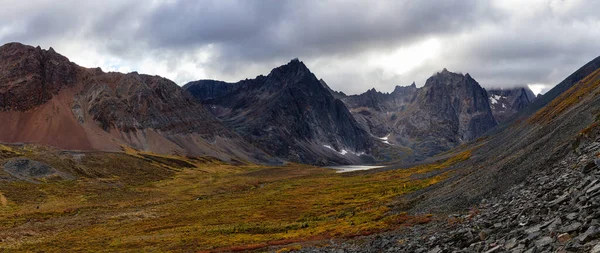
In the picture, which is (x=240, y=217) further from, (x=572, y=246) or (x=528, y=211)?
(x=572, y=246)

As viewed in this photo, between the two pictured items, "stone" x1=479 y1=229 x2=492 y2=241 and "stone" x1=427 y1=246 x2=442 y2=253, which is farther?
"stone" x1=427 y1=246 x2=442 y2=253

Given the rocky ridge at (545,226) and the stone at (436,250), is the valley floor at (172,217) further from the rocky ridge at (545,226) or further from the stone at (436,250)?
the stone at (436,250)

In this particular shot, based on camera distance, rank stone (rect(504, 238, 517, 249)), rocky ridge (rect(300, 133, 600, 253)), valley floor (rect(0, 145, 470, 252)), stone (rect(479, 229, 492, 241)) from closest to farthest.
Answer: rocky ridge (rect(300, 133, 600, 253))
stone (rect(504, 238, 517, 249))
stone (rect(479, 229, 492, 241))
valley floor (rect(0, 145, 470, 252))

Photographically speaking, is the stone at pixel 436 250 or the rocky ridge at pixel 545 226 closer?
the rocky ridge at pixel 545 226

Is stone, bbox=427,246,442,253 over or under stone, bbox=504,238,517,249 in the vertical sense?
under

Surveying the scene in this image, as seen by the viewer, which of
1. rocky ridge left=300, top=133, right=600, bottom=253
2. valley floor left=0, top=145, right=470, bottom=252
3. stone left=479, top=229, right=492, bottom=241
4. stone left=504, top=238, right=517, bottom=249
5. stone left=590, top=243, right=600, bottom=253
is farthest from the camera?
valley floor left=0, top=145, right=470, bottom=252

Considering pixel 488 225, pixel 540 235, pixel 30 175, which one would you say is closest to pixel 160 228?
pixel 488 225

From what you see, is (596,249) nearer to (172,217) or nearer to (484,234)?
(484,234)

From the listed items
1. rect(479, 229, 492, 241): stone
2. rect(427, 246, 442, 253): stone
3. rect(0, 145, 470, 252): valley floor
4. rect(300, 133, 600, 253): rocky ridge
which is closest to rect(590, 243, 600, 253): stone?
rect(300, 133, 600, 253): rocky ridge

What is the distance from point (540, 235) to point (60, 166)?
581 ft

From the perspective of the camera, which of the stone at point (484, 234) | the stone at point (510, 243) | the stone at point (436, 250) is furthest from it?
the stone at point (436, 250)

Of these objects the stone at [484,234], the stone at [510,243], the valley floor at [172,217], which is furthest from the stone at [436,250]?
the valley floor at [172,217]

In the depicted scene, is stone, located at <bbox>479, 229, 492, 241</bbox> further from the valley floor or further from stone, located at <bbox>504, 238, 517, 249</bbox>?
the valley floor

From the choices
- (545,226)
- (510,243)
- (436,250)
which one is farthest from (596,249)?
(436,250)
